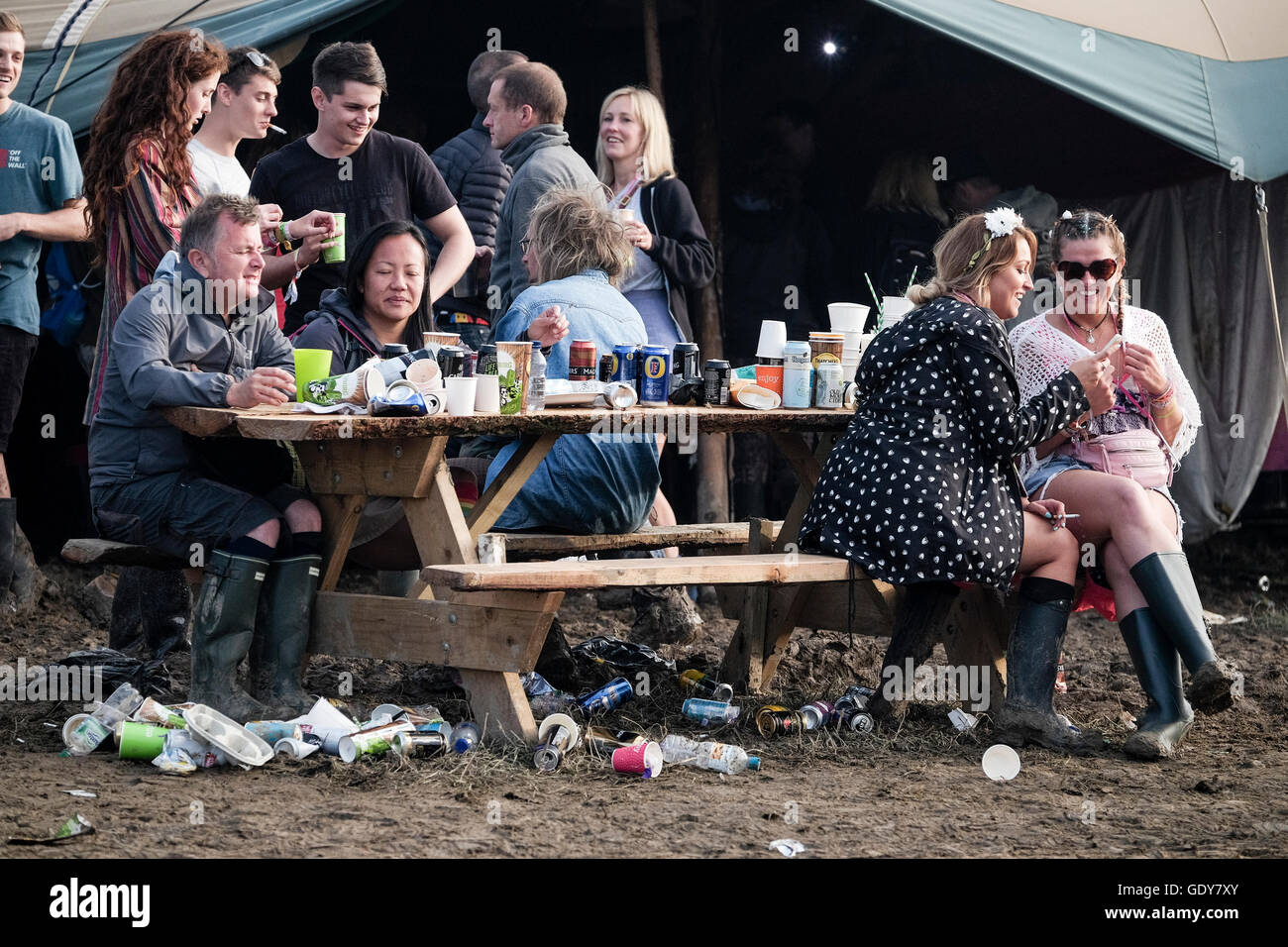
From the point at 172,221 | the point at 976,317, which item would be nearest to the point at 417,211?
the point at 172,221

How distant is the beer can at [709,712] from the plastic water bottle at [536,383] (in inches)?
35.6

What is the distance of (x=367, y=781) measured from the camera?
3.43 m

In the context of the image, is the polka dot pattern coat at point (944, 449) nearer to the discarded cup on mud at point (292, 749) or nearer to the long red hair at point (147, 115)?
the discarded cup on mud at point (292, 749)

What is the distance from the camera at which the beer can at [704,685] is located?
4383 millimetres

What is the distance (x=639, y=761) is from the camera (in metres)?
3.57

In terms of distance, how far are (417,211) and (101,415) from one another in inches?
61.3

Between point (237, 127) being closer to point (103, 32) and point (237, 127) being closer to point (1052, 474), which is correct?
point (103, 32)

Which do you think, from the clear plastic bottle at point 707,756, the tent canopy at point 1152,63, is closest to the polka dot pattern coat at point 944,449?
the clear plastic bottle at point 707,756

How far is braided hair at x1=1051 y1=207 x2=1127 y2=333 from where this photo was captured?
4234mm

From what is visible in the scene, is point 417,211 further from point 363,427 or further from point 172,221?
point 363,427

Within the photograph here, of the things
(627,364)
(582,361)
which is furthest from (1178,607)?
(582,361)

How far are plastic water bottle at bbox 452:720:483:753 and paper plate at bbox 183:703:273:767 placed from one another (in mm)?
422

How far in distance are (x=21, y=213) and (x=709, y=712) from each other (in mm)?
3002

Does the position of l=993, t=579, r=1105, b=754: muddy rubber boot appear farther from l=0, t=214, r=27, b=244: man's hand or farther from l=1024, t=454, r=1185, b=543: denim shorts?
l=0, t=214, r=27, b=244: man's hand
